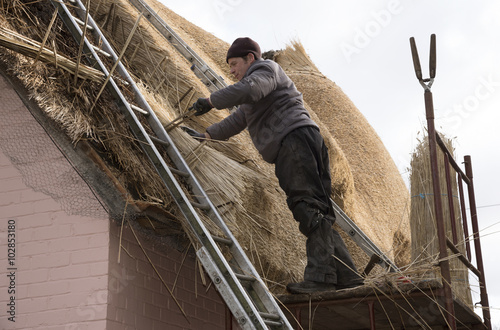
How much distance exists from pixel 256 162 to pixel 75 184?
155 centimetres

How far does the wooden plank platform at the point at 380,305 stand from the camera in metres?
3.88

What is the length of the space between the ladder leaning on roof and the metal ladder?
52.5 inches

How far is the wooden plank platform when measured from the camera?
3875 millimetres

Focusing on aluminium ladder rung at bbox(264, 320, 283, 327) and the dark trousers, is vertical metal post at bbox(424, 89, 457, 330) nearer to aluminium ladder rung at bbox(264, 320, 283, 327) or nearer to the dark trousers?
the dark trousers

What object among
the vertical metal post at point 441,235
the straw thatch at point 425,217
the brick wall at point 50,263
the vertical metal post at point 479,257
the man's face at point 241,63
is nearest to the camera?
the vertical metal post at point 441,235

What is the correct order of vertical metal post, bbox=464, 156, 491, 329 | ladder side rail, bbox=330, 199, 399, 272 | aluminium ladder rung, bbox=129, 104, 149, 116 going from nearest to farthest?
1. aluminium ladder rung, bbox=129, 104, 149, 116
2. vertical metal post, bbox=464, 156, 491, 329
3. ladder side rail, bbox=330, 199, 399, 272

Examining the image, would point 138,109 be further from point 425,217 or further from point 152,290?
point 425,217

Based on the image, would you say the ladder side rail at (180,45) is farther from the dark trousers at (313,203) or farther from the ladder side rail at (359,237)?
the dark trousers at (313,203)

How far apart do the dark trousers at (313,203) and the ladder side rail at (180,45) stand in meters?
1.86

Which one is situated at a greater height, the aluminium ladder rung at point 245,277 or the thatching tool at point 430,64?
the thatching tool at point 430,64

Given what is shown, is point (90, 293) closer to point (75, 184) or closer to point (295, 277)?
point (75, 184)

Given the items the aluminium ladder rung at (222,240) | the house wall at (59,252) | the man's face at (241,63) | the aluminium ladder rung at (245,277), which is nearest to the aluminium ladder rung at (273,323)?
the aluminium ladder rung at (245,277)

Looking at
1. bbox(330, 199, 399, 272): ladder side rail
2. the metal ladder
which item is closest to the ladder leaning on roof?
bbox(330, 199, 399, 272): ladder side rail

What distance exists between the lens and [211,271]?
382cm
